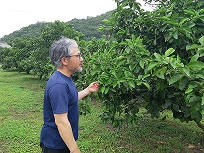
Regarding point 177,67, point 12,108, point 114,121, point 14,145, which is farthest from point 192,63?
point 12,108

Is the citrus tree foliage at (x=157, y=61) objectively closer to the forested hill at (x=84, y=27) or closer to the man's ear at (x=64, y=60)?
the man's ear at (x=64, y=60)

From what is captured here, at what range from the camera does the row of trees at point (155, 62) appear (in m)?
1.96

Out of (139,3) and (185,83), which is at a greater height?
(139,3)

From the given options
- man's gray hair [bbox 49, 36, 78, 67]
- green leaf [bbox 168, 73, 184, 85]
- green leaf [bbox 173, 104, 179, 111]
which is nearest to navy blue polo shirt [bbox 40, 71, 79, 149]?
man's gray hair [bbox 49, 36, 78, 67]

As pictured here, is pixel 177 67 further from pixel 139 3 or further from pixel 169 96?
pixel 139 3

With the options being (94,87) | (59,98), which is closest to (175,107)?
(94,87)

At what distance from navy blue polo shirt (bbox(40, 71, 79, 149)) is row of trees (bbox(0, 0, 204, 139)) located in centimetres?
43

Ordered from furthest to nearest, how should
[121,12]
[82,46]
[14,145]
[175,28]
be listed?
1. [14,145]
2. [82,46]
3. [121,12]
4. [175,28]

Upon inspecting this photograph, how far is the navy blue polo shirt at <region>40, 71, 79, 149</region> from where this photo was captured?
1921mm

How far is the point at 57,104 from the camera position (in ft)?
6.26

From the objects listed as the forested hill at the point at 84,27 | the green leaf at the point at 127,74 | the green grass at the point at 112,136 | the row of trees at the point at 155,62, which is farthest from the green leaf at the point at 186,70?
the forested hill at the point at 84,27

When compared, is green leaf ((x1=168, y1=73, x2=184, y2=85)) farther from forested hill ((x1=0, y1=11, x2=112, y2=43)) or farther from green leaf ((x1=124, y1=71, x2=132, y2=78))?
forested hill ((x1=0, y1=11, x2=112, y2=43))

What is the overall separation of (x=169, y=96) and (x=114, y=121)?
3.48 ft

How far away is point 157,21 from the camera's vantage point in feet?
9.12
